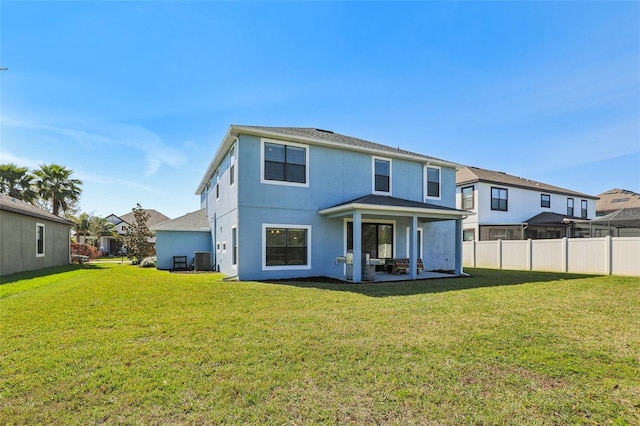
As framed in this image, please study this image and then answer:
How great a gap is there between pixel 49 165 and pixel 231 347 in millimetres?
32672

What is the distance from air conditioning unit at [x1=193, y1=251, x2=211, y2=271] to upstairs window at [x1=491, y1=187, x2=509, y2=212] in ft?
62.5

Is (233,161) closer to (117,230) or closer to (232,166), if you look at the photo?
(232,166)

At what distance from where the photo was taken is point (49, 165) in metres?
27.3

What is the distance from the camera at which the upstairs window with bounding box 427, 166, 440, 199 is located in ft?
51.8

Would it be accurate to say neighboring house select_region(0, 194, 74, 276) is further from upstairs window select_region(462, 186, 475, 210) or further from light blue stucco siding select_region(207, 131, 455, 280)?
upstairs window select_region(462, 186, 475, 210)

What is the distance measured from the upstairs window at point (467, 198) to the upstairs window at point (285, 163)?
14.5 metres

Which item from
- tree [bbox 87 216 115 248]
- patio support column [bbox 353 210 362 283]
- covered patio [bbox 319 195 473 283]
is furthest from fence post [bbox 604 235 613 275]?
tree [bbox 87 216 115 248]

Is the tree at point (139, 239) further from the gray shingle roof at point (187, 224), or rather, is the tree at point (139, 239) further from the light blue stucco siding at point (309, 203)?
the light blue stucco siding at point (309, 203)

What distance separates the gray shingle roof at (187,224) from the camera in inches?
698

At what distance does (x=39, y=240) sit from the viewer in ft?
54.0

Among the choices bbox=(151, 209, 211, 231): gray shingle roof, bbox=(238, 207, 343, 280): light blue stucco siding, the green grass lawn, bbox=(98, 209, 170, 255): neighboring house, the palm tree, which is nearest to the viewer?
the green grass lawn

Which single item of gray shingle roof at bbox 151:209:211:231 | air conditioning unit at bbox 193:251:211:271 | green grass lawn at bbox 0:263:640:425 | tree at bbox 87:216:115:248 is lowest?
air conditioning unit at bbox 193:251:211:271

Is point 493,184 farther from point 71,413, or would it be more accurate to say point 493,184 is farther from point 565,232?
point 71,413

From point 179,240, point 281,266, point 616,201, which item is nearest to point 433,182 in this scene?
point 281,266
